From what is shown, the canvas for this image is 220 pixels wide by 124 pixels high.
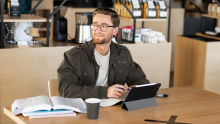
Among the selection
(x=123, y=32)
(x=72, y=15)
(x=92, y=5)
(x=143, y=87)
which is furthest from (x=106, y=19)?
(x=92, y=5)

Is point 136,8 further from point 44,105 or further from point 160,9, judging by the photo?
point 44,105

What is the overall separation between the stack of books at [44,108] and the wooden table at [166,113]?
3cm

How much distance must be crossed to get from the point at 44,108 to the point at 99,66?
63 cm

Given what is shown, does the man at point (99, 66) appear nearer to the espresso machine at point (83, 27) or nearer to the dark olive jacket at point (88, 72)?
the dark olive jacket at point (88, 72)

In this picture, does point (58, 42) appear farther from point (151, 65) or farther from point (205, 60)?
point (205, 60)

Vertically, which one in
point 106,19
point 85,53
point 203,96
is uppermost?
point 106,19

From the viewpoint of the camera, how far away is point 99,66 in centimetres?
188

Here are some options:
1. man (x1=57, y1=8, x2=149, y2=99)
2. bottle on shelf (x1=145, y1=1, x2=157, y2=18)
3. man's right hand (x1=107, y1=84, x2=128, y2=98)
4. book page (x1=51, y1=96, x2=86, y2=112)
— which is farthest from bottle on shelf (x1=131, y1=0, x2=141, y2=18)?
book page (x1=51, y1=96, x2=86, y2=112)

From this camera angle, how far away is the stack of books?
4.31ft

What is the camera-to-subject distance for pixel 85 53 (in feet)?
6.15

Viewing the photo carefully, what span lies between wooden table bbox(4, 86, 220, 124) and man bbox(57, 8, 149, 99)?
0.70 ft

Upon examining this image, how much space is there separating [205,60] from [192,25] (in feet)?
6.68

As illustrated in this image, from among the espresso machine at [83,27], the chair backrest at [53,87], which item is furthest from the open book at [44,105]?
the espresso machine at [83,27]

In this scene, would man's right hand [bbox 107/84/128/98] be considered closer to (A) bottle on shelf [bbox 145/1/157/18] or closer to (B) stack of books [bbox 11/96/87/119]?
(B) stack of books [bbox 11/96/87/119]
